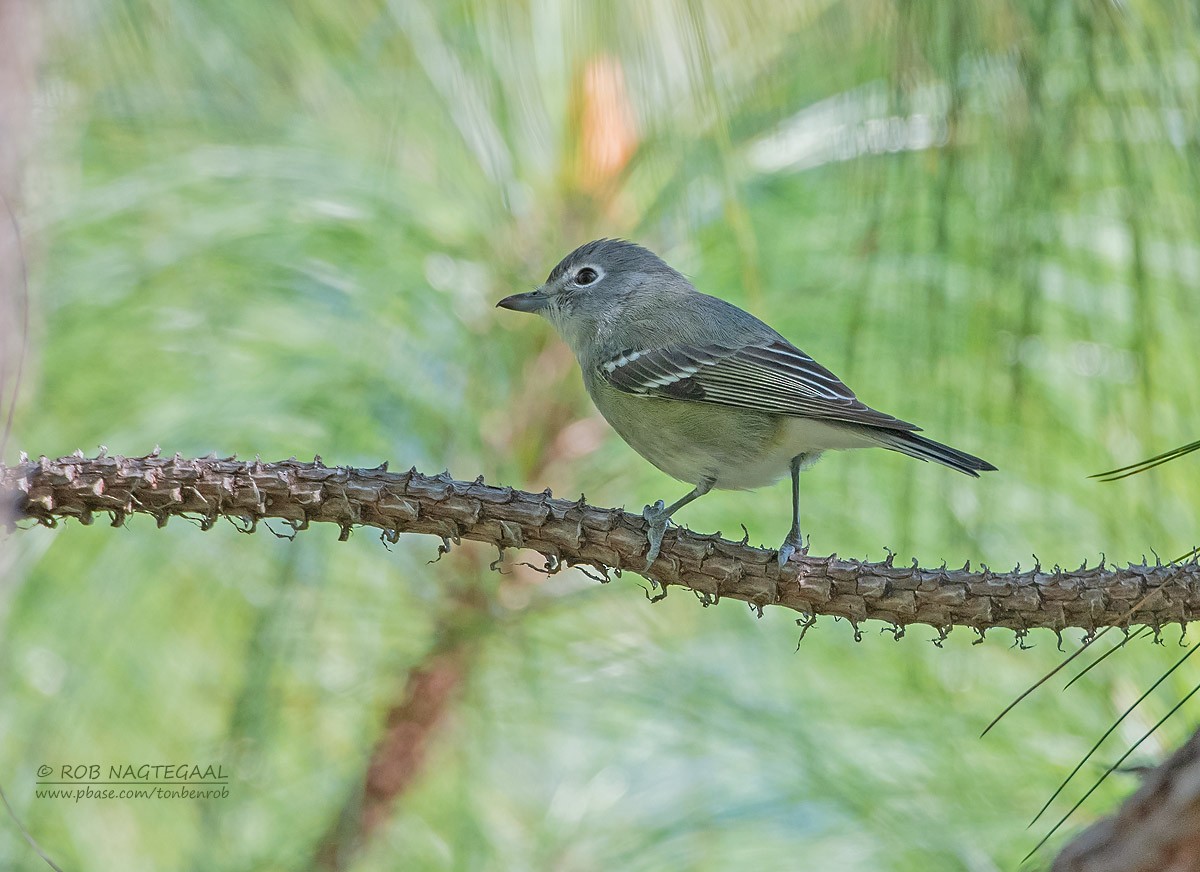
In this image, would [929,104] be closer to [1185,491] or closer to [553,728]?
[1185,491]

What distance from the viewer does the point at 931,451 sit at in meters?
1.99

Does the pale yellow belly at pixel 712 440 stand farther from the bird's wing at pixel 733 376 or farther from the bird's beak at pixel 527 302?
the bird's beak at pixel 527 302

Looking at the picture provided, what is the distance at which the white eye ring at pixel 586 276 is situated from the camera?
2.72m

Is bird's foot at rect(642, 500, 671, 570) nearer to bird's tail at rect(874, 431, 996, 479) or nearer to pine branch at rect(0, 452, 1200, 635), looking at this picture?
pine branch at rect(0, 452, 1200, 635)

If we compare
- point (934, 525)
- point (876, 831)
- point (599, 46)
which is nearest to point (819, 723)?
point (876, 831)

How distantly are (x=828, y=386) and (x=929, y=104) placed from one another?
59cm

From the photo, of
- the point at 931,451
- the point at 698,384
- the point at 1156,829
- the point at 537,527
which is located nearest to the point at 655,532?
the point at 537,527

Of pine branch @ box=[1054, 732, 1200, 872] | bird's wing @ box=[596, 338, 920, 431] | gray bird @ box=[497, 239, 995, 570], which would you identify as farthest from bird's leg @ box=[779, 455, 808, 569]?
pine branch @ box=[1054, 732, 1200, 872]

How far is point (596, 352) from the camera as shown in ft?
8.71

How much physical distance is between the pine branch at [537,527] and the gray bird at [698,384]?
0.55m

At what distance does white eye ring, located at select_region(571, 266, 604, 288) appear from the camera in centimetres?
272

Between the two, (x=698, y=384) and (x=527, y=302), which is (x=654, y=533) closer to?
(x=698, y=384)

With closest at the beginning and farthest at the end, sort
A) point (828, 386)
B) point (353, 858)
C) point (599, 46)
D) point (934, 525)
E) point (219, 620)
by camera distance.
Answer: point (599, 46)
point (828, 386)
point (353, 858)
point (934, 525)
point (219, 620)

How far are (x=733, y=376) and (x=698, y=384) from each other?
3.1 inches
